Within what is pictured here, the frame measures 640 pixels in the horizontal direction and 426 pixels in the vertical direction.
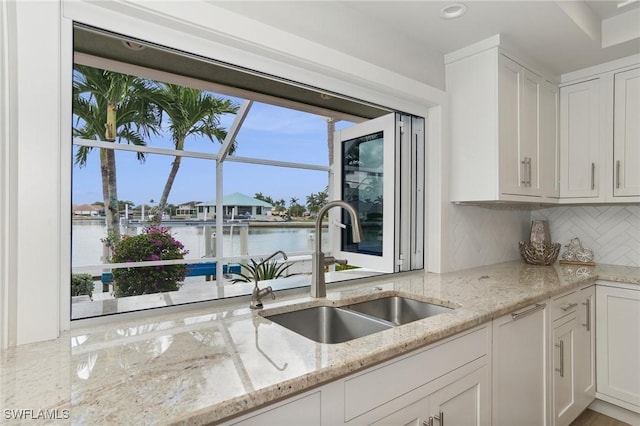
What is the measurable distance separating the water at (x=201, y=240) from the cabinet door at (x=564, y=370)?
2.22m

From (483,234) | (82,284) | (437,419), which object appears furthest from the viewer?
(82,284)

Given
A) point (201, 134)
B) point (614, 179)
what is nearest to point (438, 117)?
point (614, 179)

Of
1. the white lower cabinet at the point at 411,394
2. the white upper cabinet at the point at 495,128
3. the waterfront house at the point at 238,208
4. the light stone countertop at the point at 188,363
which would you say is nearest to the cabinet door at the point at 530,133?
the white upper cabinet at the point at 495,128

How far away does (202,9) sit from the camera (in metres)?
1.27

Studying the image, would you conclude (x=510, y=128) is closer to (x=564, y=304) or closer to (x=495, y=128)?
(x=495, y=128)

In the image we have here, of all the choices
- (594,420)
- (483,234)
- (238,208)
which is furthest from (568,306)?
(238,208)

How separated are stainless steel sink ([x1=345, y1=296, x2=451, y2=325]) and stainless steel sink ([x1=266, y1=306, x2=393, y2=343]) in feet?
0.33

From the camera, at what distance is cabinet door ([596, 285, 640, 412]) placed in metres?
2.05

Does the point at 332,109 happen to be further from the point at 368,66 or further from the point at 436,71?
the point at 368,66

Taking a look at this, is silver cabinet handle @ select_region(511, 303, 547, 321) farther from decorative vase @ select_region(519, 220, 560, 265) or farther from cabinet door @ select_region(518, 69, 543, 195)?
decorative vase @ select_region(519, 220, 560, 265)

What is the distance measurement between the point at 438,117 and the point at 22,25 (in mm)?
1999

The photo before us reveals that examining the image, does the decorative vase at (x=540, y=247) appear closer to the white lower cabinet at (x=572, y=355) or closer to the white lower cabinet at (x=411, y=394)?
the white lower cabinet at (x=572, y=355)

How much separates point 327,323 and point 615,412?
6.90 feet

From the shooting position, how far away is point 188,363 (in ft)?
2.88
